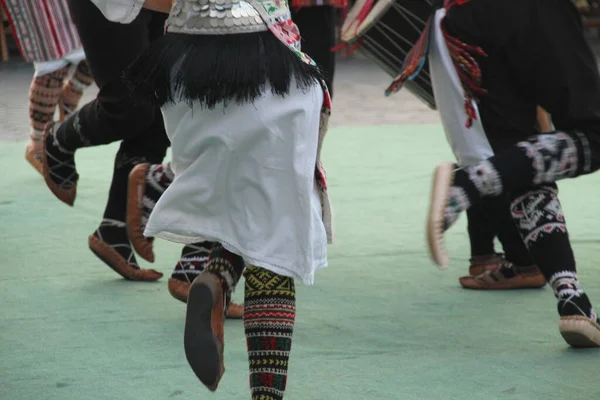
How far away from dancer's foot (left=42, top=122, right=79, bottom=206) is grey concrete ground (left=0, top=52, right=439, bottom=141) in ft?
11.1

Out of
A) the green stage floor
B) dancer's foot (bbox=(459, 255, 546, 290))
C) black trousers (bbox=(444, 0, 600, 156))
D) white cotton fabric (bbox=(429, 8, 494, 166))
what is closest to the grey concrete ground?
the green stage floor

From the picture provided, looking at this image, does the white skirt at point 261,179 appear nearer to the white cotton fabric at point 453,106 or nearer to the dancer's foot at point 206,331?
the dancer's foot at point 206,331

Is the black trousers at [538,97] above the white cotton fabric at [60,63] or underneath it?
above

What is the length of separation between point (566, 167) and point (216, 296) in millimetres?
1057

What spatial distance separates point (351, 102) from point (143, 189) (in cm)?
546

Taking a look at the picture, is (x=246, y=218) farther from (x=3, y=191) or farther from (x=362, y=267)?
(x=3, y=191)

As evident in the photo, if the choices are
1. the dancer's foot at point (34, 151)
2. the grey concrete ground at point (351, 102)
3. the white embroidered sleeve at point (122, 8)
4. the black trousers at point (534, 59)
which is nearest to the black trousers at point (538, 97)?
A: the black trousers at point (534, 59)

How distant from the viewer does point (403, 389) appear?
2.55 m

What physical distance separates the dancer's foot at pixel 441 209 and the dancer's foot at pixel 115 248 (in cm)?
130

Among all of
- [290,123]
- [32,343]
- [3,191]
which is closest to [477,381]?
[290,123]

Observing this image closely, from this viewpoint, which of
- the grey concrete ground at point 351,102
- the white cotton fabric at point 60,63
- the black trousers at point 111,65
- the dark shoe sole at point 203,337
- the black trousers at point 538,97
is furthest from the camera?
the grey concrete ground at point 351,102

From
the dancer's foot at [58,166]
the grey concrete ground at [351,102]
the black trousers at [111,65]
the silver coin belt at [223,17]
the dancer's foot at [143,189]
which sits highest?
the silver coin belt at [223,17]

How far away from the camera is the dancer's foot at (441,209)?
2465 mm

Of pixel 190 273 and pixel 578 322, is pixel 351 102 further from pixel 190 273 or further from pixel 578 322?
pixel 578 322
